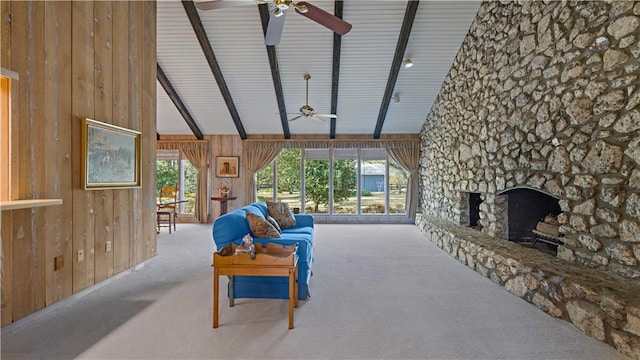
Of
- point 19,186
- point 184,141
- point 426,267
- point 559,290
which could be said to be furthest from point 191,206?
point 559,290

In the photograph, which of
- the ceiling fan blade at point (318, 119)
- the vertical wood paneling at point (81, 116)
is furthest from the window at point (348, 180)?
the vertical wood paneling at point (81, 116)

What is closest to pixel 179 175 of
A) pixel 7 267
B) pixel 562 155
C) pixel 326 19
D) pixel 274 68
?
pixel 274 68

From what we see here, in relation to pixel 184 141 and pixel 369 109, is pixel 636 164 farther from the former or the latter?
pixel 184 141

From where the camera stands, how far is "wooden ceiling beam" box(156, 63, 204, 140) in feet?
19.7

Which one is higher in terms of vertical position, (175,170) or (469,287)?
(175,170)

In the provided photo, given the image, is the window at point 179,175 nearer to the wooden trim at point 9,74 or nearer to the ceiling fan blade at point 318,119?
the ceiling fan blade at point 318,119

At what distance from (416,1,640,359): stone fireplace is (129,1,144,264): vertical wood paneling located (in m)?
4.37

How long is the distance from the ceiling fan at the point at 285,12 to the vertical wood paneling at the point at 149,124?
1714mm

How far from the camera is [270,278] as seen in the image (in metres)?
2.92

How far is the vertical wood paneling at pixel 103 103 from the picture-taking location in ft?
10.9

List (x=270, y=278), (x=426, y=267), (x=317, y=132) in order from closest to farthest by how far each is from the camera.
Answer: (x=270, y=278) < (x=426, y=267) < (x=317, y=132)

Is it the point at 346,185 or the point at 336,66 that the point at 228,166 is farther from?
the point at 336,66

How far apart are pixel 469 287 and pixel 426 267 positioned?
77 cm

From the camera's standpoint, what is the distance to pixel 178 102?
6.71 metres
